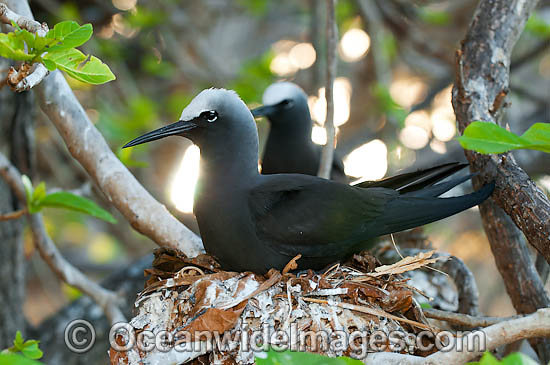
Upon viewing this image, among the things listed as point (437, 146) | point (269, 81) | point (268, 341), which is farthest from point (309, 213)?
point (437, 146)

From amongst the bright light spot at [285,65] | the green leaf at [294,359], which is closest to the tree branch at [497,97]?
the green leaf at [294,359]

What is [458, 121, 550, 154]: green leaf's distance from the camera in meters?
1.56

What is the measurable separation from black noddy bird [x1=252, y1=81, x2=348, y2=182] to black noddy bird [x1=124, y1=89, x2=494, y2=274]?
2.36 ft

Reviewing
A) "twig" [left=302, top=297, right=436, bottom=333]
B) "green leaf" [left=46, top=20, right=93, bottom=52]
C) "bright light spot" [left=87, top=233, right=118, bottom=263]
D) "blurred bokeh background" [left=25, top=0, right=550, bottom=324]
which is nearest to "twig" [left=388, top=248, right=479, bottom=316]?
"twig" [left=302, top=297, right=436, bottom=333]

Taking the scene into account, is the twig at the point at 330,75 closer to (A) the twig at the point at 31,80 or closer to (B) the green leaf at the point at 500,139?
(B) the green leaf at the point at 500,139

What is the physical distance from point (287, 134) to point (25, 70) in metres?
1.70

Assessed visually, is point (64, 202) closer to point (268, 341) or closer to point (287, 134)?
point (268, 341)

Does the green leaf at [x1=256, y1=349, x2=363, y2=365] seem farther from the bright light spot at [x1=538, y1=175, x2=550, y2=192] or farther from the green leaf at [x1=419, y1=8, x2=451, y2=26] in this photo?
the green leaf at [x1=419, y1=8, x2=451, y2=26]

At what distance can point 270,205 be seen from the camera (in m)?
2.28

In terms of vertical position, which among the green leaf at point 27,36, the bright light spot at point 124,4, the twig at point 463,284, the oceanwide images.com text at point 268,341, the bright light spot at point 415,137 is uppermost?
the bright light spot at point 124,4

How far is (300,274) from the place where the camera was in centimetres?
234

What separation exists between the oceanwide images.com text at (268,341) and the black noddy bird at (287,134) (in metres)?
1.27

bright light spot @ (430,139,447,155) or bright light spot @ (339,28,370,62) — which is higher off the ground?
bright light spot @ (339,28,370,62)

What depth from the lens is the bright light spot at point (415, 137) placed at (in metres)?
5.12
